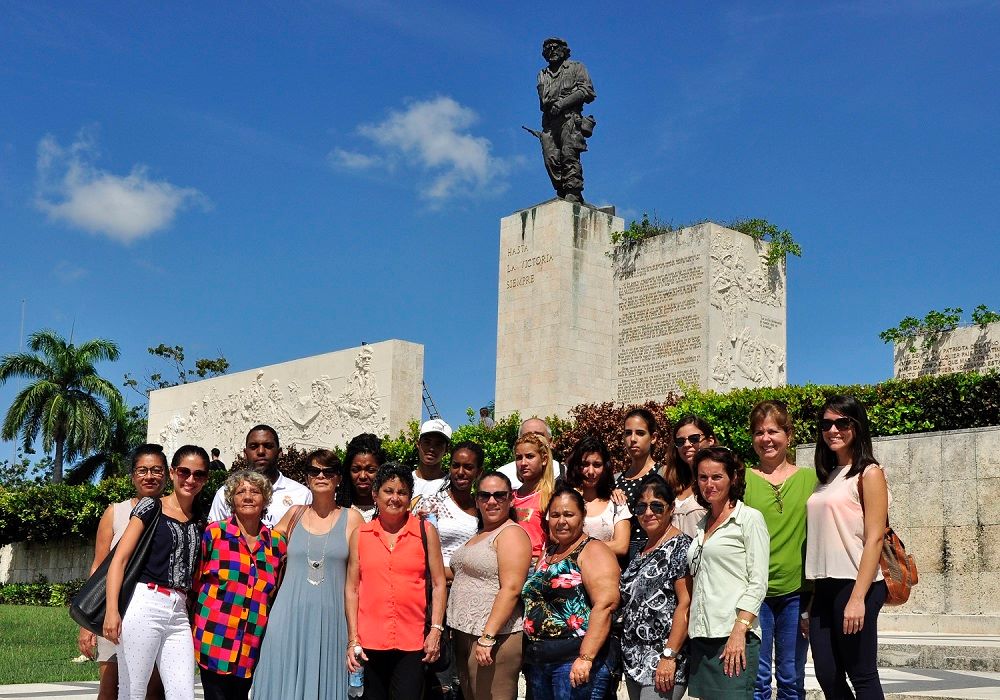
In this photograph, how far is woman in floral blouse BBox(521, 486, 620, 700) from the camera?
14.3 feet

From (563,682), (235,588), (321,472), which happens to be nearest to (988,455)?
(563,682)

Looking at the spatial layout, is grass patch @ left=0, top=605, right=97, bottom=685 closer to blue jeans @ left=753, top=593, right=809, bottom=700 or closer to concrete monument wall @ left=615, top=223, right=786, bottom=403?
blue jeans @ left=753, top=593, right=809, bottom=700

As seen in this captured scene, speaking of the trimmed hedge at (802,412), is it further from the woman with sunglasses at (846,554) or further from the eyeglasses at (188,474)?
the eyeglasses at (188,474)

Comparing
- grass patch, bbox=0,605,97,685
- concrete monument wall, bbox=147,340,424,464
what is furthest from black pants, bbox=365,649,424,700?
concrete monument wall, bbox=147,340,424,464

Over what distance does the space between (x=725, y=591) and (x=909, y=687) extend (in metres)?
2.78

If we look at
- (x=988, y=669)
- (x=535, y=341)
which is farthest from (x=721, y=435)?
(x=535, y=341)

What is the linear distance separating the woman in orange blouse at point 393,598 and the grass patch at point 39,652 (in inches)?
184

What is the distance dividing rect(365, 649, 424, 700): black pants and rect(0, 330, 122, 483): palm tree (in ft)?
114

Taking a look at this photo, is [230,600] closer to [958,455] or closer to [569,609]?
[569,609]

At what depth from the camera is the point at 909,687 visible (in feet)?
20.4

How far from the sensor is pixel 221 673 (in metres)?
4.61

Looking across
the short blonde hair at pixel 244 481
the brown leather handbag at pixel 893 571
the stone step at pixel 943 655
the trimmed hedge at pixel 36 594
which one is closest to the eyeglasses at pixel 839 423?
the brown leather handbag at pixel 893 571

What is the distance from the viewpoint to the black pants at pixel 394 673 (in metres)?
4.65

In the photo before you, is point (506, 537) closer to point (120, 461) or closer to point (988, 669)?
point (988, 669)
